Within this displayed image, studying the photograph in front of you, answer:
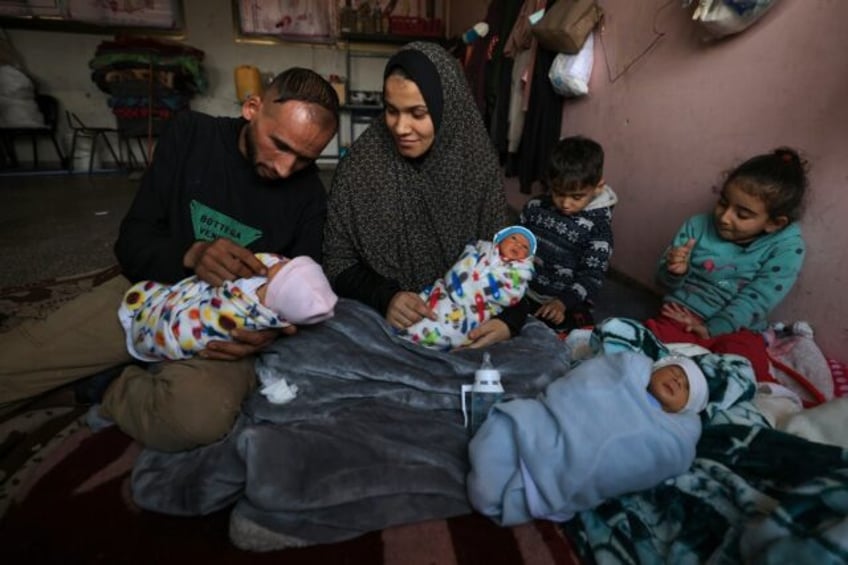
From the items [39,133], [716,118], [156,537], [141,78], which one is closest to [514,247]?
[156,537]

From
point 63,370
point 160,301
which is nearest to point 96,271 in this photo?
point 63,370

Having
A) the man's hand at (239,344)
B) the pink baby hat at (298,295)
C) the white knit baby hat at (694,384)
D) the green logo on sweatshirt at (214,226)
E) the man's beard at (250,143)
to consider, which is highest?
the man's beard at (250,143)

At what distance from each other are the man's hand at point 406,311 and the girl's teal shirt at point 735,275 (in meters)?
1.07

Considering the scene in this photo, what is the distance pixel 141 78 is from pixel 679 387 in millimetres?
5849

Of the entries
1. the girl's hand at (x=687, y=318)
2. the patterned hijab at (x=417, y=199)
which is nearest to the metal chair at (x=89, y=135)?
the patterned hijab at (x=417, y=199)

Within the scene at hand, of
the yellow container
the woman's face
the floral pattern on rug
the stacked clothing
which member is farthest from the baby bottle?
the yellow container

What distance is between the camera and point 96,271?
2100 mm

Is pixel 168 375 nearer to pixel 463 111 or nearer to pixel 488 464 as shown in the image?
pixel 488 464

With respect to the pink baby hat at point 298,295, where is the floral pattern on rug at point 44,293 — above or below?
below

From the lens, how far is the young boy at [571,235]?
178cm

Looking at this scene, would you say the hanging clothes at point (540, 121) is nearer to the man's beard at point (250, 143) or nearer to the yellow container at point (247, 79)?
the man's beard at point (250, 143)

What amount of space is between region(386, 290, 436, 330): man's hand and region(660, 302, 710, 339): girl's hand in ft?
3.21

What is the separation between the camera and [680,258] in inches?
63.7

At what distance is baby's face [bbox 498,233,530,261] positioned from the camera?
1.29m
